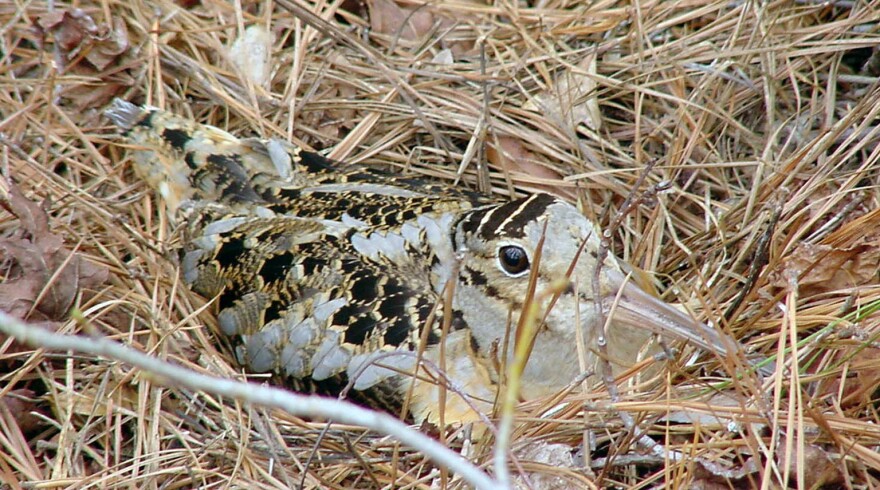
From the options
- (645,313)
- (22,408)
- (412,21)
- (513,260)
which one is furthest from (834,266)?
(22,408)

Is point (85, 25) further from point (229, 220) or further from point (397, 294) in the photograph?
point (397, 294)

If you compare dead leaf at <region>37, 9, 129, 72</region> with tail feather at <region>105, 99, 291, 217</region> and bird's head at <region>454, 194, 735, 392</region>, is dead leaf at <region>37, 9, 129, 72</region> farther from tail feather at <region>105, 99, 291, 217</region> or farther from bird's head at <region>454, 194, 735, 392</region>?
bird's head at <region>454, 194, 735, 392</region>

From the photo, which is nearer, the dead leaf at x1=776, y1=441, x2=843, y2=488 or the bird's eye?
the dead leaf at x1=776, y1=441, x2=843, y2=488

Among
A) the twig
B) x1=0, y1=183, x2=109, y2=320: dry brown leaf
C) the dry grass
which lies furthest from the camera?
x1=0, y1=183, x2=109, y2=320: dry brown leaf

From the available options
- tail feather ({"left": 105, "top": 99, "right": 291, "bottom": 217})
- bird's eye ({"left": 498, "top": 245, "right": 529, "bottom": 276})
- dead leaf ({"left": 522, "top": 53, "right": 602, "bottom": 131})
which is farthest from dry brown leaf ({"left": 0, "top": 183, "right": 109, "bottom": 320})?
dead leaf ({"left": 522, "top": 53, "right": 602, "bottom": 131})

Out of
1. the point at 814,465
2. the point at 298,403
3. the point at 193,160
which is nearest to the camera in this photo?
the point at 298,403

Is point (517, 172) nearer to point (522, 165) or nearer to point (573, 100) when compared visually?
point (522, 165)

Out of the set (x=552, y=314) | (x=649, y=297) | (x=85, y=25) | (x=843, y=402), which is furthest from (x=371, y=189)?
(x=843, y=402)

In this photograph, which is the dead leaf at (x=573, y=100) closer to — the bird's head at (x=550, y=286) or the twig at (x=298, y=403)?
the bird's head at (x=550, y=286)
